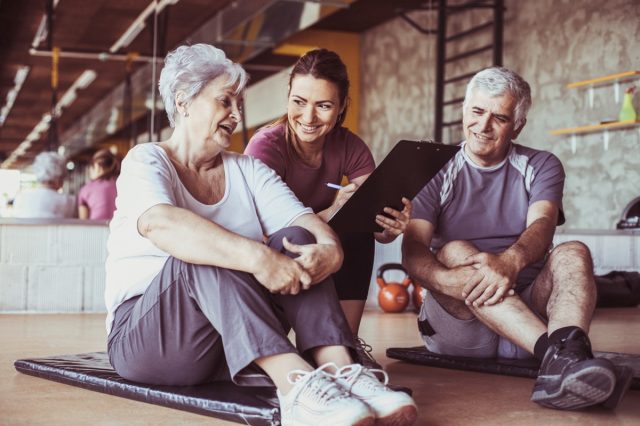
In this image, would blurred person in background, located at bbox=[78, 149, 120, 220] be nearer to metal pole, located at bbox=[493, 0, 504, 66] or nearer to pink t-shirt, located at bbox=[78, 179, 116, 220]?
pink t-shirt, located at bbox=[78, 179, 116, 220]

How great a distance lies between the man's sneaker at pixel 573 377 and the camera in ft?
5.80

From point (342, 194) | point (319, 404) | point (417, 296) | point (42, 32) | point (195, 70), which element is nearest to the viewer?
point (319, 404)

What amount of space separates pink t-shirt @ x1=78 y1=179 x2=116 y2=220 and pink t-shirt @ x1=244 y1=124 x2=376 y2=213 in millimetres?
3214

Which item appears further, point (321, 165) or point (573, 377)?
point (321, 165)

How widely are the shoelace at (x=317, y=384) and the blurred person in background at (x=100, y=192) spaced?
3.97 m

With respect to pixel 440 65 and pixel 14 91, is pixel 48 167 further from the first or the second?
pixel 14 91

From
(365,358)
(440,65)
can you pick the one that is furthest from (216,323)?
(440,65)

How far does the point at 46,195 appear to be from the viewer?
17.2 ft

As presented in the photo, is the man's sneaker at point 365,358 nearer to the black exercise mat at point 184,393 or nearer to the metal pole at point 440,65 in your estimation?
the black exercise mat at point 184,393

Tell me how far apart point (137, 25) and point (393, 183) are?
19.9ft

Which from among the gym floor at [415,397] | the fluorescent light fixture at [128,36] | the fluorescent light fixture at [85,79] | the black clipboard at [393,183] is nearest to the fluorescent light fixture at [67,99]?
the fluorescent light fixture at [85,79]

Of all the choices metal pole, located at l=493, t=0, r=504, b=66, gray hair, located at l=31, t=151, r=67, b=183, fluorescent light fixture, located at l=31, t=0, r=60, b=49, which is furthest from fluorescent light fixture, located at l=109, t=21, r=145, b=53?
metal pole, located at l=493, t=0, r=504, b=66

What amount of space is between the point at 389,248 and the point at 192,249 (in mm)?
3552

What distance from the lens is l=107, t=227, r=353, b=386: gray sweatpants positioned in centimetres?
166
